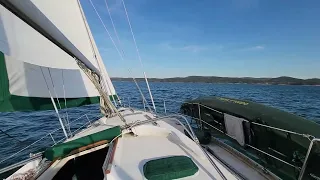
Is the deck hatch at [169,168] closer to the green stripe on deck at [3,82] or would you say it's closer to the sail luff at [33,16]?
the sail luff at [33,16]

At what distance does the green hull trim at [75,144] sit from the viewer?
3.26m

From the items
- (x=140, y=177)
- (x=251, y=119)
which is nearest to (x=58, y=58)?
(x=140, y=177)

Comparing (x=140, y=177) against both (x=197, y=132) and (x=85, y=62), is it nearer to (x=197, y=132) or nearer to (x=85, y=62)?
(x=85, y=62)

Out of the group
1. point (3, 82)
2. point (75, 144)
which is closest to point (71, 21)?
point (3, 82)

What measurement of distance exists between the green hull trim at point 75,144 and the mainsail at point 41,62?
1.44 meters

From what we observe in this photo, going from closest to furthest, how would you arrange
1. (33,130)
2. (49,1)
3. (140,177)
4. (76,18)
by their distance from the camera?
(140,177) < (49,1) < (76,18) < (33,130)

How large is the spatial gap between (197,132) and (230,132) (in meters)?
0.83

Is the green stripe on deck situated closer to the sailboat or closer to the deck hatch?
the sailboat

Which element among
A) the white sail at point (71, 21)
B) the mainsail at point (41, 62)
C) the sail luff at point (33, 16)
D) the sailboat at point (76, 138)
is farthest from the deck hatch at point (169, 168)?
the white sail at point (71, 21)

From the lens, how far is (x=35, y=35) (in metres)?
3.97

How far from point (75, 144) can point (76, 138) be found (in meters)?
1.11

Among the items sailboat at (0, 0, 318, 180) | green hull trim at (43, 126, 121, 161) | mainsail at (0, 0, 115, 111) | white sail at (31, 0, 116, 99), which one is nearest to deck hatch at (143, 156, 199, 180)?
sailboat at (0, 0, 318, 180)

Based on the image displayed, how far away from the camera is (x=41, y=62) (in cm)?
389

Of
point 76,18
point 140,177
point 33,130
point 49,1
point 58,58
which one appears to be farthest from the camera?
point 33,130
